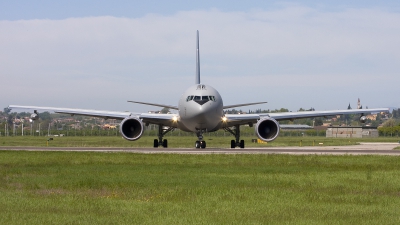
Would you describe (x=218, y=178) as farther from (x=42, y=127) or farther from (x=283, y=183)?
(x=42, y=127)

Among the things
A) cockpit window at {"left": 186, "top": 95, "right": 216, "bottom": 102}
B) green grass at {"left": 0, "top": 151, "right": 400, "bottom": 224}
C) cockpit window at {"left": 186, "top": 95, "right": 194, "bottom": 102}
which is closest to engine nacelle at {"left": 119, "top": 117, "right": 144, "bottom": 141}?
cockpit window at {"left": 186, "top": 95, "right": 194, "bottom": 102}

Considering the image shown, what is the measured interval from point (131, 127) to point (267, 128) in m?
8.39

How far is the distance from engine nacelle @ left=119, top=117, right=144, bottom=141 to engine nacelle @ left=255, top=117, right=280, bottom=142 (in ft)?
23.4

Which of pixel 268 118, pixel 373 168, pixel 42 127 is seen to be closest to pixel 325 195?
pixel 373 168

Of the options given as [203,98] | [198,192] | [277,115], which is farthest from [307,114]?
[198,192]

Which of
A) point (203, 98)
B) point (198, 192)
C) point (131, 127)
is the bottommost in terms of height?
point (198, 192)

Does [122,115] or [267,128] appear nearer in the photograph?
[267,128]

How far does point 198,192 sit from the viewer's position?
16766 mm

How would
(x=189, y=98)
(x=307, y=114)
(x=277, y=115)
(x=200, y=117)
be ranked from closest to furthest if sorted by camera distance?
(x=200, y=117) < (x=189, y=98) < (x=277, y=115) < (x=307, y=114)

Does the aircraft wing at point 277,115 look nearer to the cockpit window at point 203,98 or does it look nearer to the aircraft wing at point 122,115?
the cockpit window at point 203,98

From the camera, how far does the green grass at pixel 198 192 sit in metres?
→ 13.0

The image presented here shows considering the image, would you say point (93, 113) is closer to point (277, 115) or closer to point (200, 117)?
point (200, 117)

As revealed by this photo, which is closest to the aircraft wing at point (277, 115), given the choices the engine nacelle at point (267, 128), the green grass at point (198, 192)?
the engine nacelle at point (267, 128)

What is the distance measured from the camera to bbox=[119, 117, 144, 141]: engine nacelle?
43125mm
